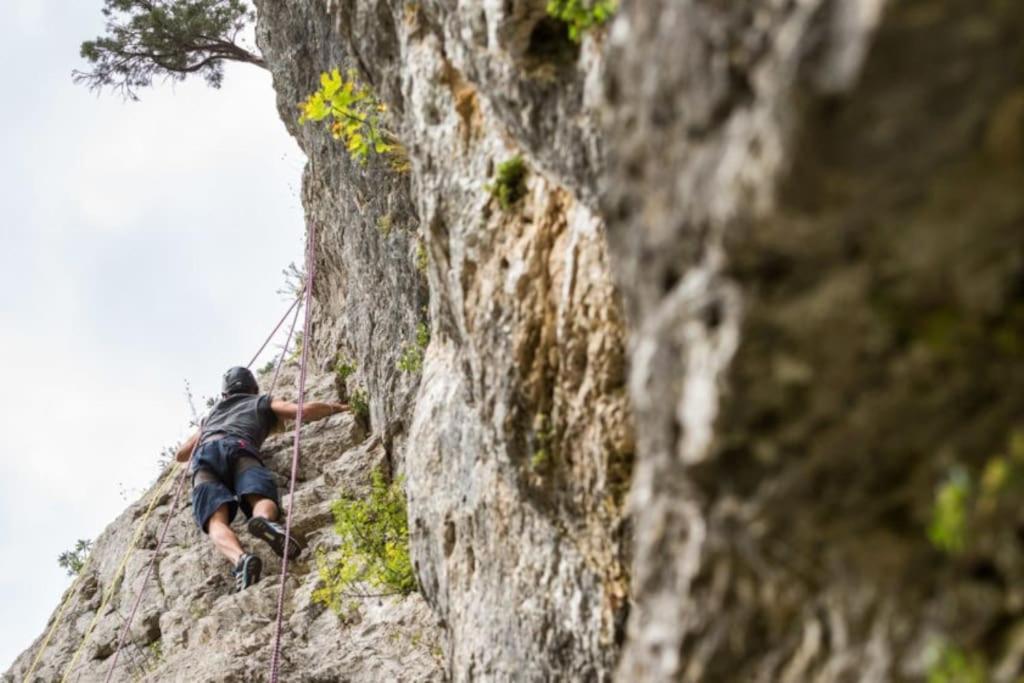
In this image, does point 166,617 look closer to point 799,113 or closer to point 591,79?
point 591,79

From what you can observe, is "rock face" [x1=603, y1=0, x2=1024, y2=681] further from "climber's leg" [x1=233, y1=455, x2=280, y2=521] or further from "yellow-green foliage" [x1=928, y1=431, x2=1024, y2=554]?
"climber's leg" [x1=233, y1=455, x2=280, y2=521]

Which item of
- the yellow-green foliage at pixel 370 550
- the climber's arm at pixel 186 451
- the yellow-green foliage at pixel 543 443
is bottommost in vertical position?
the yellow-green foliage at pixel 543 443

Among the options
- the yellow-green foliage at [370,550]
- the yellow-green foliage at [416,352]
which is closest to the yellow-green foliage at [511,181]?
the yellow-green foliage at [416,352]

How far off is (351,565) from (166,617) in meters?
2.32

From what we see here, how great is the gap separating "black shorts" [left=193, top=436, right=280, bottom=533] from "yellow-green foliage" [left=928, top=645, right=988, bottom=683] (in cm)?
805

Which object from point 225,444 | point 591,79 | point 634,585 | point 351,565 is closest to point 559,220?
point 591,79

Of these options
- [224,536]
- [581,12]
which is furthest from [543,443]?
[224,536]

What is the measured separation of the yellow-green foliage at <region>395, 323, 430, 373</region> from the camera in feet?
26.9

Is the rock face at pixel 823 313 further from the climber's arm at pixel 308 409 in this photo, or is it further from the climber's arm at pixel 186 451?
the climber's arm at pixel 186 451

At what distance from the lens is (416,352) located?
845 cm

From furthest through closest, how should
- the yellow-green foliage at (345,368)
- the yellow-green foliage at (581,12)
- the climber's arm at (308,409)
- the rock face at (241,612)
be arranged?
1. the yellow-green foliage at (345,368)
2. the climber's arm at (308,409)
3. the rock face at (241,612)
4. the yellow-green foliage at (581,12)

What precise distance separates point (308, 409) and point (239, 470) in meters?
1.09

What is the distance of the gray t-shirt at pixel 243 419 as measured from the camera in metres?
10.5

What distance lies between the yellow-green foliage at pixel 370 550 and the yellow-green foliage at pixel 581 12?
4.97 metres
